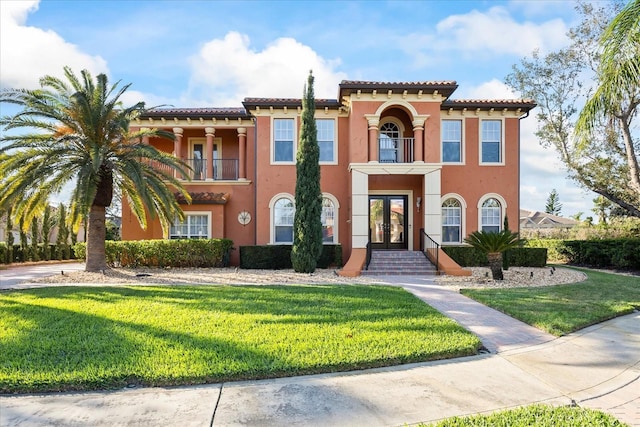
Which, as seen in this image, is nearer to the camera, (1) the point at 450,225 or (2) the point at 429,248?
(2) the point at 429,248

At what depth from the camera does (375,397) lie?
3.70 metres

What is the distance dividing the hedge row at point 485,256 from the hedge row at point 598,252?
3.41 metres

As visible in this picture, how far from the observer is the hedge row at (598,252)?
1605 cm

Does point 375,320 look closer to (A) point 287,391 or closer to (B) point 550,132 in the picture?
(A) point 287,391

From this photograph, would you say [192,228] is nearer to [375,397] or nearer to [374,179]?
[374,179]

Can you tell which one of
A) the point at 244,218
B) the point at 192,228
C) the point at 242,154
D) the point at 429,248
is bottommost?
the point at 429,248

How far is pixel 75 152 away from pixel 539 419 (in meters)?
14.7

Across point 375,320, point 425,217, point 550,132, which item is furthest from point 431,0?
point 550,132

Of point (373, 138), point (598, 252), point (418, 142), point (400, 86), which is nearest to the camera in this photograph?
point (400, 86)

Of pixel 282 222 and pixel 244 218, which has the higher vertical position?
pixel 244 218

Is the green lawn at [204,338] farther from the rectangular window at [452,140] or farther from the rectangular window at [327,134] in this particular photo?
the rectangular window at [452,140]

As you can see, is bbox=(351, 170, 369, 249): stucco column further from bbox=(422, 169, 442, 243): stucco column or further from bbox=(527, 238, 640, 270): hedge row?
bbox=(527, 238, 640, 270): hedge row

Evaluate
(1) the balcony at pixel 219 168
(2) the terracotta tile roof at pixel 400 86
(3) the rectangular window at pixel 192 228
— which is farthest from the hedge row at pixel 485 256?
(3) the rectangular window at pixel 192 228

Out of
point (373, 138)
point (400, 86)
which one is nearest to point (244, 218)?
point (373, 138)
